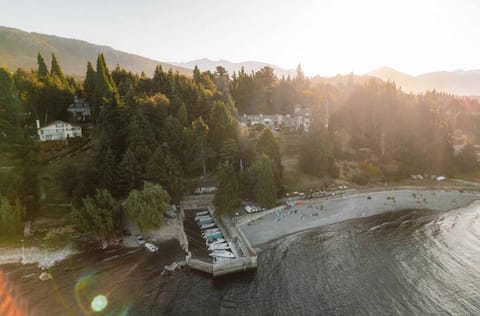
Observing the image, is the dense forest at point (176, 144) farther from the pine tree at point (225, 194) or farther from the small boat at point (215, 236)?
the small boat at point (215, 236)

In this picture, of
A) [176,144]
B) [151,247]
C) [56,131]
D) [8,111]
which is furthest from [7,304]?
[56,131]

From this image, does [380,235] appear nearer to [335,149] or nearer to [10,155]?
[335,149]

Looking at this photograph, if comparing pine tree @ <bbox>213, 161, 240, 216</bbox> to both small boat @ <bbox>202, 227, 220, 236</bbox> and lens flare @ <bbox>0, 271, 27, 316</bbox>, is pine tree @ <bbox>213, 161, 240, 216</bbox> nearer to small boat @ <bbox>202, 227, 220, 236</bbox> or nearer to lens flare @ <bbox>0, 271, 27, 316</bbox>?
small boat @ <bbox>202, 227, 220, 236</bbox>

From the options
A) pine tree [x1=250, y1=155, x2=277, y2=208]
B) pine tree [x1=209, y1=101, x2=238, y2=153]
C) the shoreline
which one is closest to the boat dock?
pine tree [x1=250, y1=155, x2=277, y2=208]

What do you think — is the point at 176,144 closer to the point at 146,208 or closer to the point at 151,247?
the point at 146,208

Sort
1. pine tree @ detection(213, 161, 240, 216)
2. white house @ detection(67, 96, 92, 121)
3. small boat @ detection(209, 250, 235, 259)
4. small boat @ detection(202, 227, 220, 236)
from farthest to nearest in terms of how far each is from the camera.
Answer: white house @ detection(67, 96, 92, 121) < pine tree @ detection(213, 161, 240, 216) < small boat @ detection(202, 227, 220, 236) < small boat @ detection(209, 250, 235, 259)
